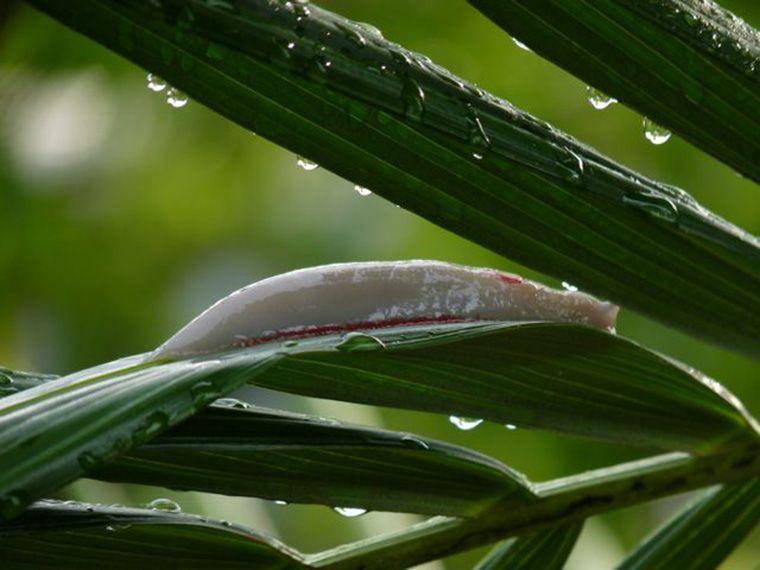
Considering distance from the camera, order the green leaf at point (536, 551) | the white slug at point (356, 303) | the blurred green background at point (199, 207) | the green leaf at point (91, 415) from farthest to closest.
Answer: the blurred green background at point (199, 207), the green leaf at point (536, 551), the white slug at point (356, 303), the green leaf at point (91, 415)

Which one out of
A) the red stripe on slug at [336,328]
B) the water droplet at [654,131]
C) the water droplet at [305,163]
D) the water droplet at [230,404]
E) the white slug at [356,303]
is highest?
the water droplet at [654,131]

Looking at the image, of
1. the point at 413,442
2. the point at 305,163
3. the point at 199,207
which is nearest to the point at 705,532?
the point at 413,442

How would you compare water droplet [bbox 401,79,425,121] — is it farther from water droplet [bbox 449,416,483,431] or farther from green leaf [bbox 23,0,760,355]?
water droplet [bbox 449,416,483,431]

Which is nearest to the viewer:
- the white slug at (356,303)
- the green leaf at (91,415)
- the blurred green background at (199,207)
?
the green leaf at (91,415)

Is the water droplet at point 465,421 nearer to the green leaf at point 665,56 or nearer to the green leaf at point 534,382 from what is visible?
the green leaf at point 534,382

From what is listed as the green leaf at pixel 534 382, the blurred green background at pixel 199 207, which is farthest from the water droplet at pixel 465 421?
the blurred green background at pixel 199 207

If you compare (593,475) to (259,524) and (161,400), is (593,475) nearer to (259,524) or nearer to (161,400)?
(161,400)

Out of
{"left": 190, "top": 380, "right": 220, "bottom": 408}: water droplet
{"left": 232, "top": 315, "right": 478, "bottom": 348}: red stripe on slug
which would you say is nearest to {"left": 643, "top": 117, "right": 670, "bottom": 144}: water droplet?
{"left": 232, "top": 315, "right": 478, "bottom": 348}: red stripe on slug
